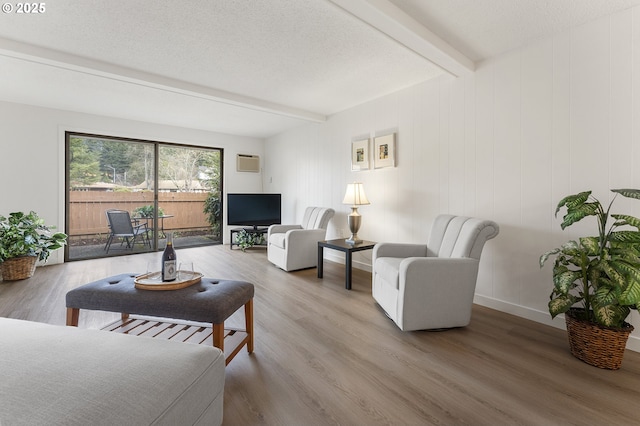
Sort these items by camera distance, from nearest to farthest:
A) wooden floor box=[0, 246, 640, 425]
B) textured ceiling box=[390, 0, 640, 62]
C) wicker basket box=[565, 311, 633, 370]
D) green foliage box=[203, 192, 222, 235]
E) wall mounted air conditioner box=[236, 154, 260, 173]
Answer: wooden floor box=[0, 246, 640, 425] < wicker basket box=[565, 311, 633, 370] < textured ceiling box=[390, 0, 640, 62] < green foliage box=[203, 192, 222, 235] < wall mounted air conditioner box=[236, 154, 260, 173]

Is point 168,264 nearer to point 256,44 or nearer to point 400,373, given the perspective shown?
point 400,373

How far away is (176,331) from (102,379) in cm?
129

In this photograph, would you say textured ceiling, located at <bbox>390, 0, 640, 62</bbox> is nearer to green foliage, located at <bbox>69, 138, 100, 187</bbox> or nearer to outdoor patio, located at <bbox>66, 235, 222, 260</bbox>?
green foliage, located at <bbox>69, 138, 100, 187</bbox>

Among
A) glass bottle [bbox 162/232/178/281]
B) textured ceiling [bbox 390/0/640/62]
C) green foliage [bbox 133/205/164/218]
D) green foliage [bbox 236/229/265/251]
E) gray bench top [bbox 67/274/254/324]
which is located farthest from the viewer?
green foliage [bbox 236/229/265/251]

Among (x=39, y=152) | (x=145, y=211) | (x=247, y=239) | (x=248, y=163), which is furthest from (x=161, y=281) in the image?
(x=248, y=163)

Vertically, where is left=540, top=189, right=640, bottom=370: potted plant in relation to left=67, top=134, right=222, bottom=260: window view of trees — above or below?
below

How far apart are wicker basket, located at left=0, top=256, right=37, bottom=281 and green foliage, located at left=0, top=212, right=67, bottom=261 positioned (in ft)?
0.20

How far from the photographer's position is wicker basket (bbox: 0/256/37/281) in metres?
3.44

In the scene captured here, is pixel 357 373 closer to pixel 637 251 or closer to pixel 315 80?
pixel 637 251

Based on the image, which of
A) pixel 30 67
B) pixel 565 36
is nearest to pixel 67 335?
pixel 30 67

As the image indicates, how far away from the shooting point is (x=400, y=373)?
5.53 ft

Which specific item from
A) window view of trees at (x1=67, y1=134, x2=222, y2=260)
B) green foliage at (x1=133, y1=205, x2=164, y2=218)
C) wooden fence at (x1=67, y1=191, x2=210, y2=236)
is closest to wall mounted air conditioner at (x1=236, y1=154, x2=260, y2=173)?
window view of trees at (x1=67, y1=134, x2=222, y2=260)

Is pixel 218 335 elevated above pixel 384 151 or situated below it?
below

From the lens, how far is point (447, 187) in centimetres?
306
